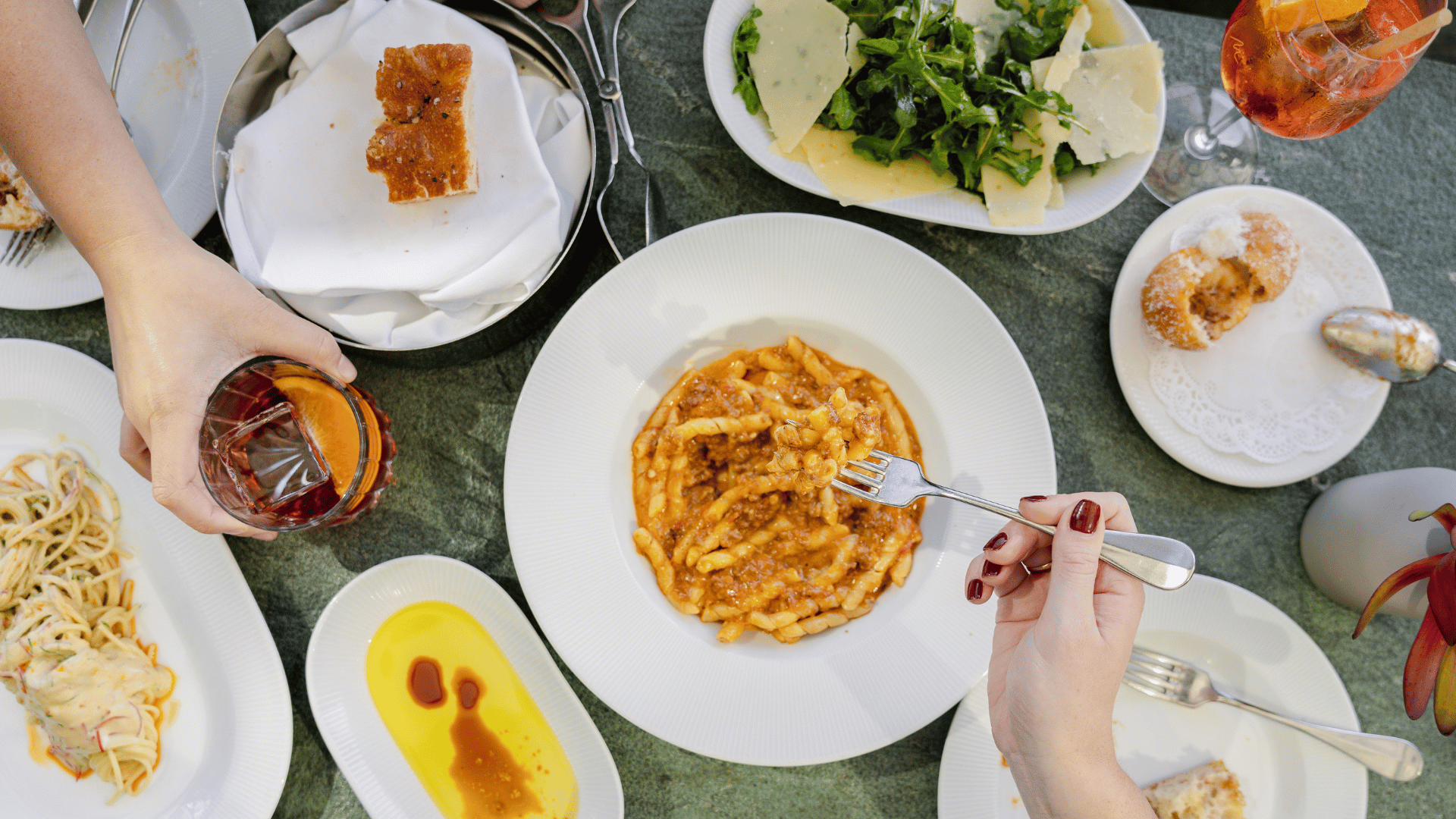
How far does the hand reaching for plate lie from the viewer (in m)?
1.50


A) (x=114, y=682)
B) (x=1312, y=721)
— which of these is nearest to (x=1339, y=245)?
(x=1312, y=721)

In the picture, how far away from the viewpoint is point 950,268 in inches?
90.9

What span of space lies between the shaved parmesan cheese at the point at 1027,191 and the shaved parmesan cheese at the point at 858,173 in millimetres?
122

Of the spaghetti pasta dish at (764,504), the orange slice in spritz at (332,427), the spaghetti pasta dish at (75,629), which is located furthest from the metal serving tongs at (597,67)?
the spaghetti pasta dish at (75,629)

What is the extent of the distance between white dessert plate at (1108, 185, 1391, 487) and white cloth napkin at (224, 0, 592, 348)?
5.28ft

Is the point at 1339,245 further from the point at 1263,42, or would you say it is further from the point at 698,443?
the point at 698,443

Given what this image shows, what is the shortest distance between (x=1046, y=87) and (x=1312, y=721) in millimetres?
1853

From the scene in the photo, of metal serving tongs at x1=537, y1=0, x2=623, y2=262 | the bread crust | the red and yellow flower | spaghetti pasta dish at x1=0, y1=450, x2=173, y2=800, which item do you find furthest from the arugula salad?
spaghetti pasta dish at x1=0, y1=450, x2=173, y2=800

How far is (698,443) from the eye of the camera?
2113 millimetres

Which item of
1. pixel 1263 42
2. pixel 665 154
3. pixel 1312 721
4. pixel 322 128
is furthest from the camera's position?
pixel 665 154

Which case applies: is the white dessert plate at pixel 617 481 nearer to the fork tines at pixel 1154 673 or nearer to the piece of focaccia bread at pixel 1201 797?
the fork tines at pixel 1154 673

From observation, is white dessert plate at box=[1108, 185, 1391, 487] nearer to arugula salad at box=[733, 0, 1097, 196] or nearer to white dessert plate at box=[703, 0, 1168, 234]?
white dessert plate at box=[703, 0, 1168, 234]

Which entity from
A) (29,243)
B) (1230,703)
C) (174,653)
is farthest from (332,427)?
(1230,703)

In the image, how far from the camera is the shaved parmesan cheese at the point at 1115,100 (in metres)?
2.04
